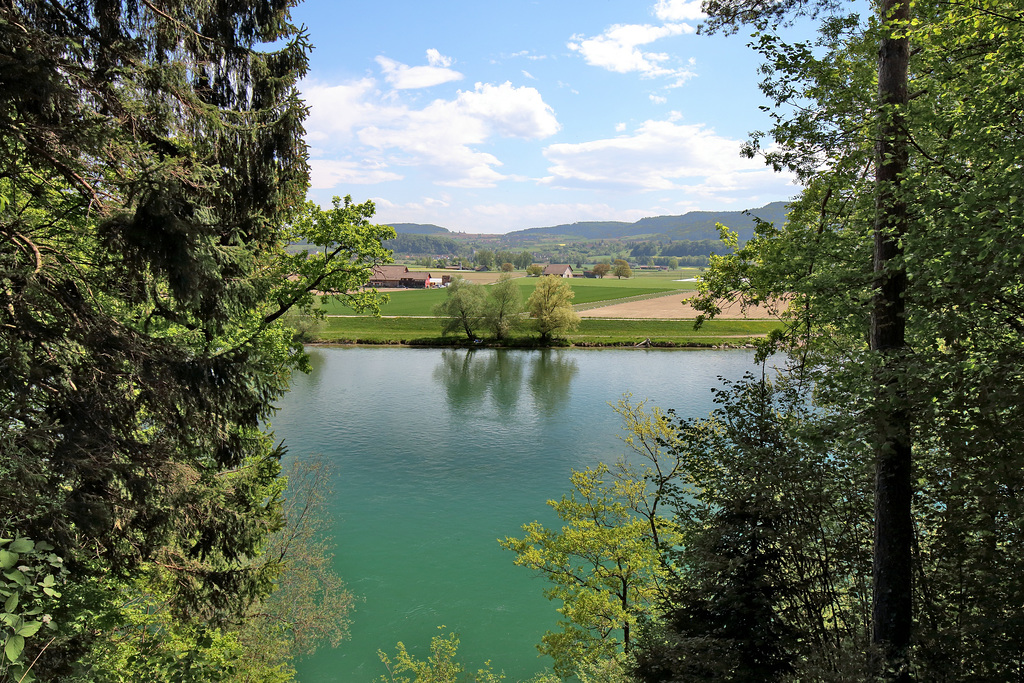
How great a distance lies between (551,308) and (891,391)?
127ft

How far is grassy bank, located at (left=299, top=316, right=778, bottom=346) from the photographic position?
142 feet

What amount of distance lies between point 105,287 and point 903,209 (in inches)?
276

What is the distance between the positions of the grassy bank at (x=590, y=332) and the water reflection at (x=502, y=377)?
3.69 m

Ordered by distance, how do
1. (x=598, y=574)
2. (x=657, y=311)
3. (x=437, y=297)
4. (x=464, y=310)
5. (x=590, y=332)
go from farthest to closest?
(x=437, y=297) → (x=657, y=311) → (x=590, y=332) → (x=464, y=310) → (x=598, y=574)

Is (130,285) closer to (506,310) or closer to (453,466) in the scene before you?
(453,466)

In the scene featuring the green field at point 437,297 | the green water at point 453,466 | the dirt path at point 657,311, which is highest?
the green field at point 437,297

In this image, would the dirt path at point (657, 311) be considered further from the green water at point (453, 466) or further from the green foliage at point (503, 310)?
the green water at point (453, 466)

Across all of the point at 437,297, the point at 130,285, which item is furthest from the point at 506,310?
the point at 130,285

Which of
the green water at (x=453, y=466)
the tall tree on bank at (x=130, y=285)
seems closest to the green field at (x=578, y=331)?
the green water at (x=453, y=466)

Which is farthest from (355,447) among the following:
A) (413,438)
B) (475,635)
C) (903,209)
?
(903,209)

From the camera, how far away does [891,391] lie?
434cm

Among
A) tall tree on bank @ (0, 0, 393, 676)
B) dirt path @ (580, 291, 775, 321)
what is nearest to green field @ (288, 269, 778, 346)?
dirt path @ (580, 291, 775, 321)

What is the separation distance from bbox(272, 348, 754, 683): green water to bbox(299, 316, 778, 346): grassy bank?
507cm

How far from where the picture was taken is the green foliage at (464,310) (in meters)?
43.7
